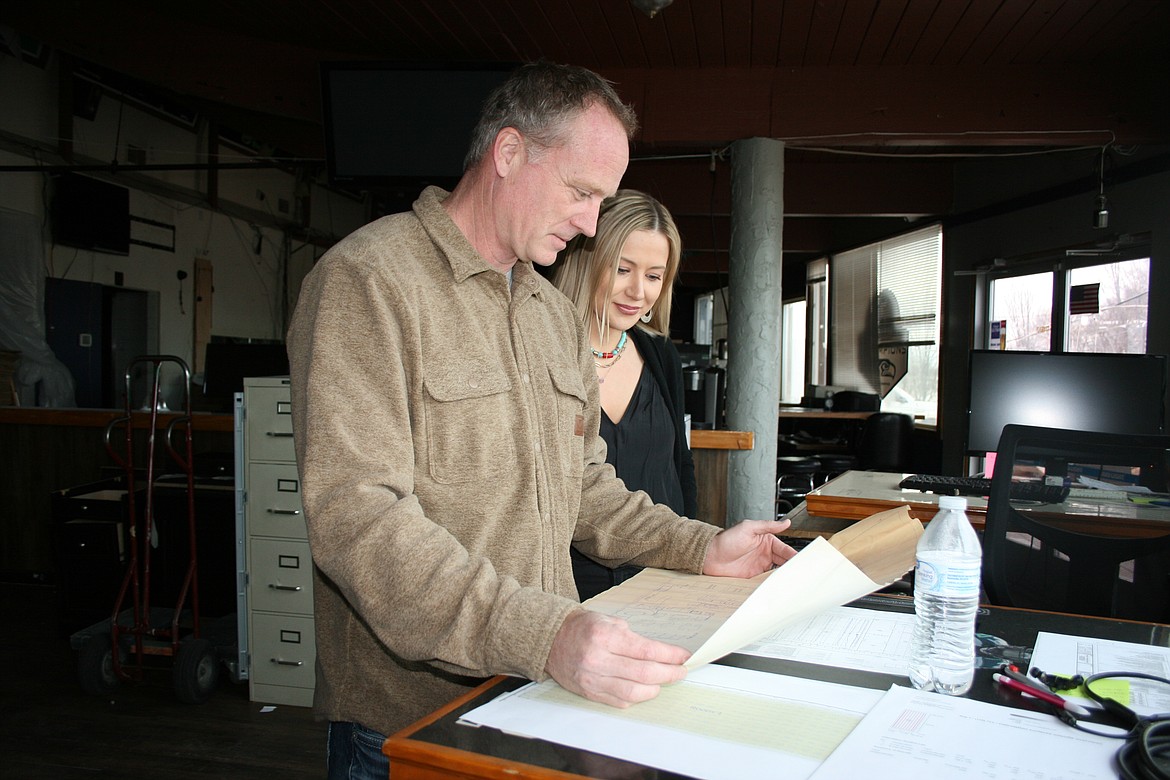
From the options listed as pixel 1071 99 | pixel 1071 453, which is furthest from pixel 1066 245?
pixel 1071 453

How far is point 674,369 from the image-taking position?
2.29 metres

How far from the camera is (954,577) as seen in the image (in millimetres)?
914

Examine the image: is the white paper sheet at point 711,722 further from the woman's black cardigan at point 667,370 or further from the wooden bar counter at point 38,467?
the wooden bar counter at point 38,467

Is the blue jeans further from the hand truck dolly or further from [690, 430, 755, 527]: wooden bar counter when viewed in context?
[690, 430, 755, 527]: wooden bar counter

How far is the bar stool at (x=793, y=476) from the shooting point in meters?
5.71

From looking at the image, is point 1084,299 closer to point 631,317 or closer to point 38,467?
point 631,317

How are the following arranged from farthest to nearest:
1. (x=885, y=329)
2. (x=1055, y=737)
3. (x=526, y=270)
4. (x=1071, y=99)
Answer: (x=885, y=329)
(x=1071, y=99)
(x=526, y=270)
(x=1055, y=737)

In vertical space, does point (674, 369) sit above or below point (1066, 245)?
below

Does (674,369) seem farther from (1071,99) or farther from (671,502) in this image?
(1071,99)

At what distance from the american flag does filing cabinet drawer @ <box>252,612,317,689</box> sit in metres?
5.54

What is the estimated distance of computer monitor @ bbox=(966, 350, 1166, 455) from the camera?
10.0 ft

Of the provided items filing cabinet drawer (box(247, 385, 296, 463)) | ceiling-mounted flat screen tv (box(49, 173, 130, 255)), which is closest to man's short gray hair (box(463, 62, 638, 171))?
filing cabinet drawer (box(247, 385, 296, 463))

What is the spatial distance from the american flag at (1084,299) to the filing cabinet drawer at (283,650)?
5543 millimetres

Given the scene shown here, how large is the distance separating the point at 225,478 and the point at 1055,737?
3792 millimetres
